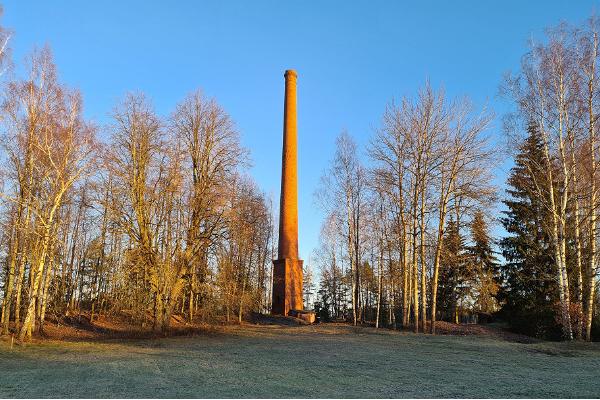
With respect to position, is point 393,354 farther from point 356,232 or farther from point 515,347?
point 356,232

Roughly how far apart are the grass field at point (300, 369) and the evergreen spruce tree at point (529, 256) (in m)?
6.62

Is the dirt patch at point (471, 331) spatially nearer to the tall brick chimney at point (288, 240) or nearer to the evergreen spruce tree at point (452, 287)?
the evergreen spruce tree at point (452, 287)

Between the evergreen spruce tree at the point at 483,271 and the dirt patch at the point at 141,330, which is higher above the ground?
the evergreen spruce tree at the point at 483,271

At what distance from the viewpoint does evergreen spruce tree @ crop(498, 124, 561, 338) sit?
2037cm

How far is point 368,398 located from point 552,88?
1656 centimetres

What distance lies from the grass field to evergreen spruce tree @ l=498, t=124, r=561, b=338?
662 centimetres

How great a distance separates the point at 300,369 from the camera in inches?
427

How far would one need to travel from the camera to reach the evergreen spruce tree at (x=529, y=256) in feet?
66.8

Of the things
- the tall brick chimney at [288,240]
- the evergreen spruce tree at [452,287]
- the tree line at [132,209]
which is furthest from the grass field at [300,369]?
the tall brick chimney at [288,240]

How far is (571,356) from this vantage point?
1370 centimetres

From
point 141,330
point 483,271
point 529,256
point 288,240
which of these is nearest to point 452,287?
point 483,271

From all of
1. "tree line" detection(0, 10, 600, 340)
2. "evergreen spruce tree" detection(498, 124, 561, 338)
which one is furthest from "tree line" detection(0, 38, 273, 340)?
"evergreen spruce tree" detection(498, 124, 561, 338)

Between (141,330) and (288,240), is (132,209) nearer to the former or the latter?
(141,330)

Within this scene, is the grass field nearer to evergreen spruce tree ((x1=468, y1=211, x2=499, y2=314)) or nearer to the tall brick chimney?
evergreen spruce tree ((x1=468, y1=211, x2=499, y2=314))
